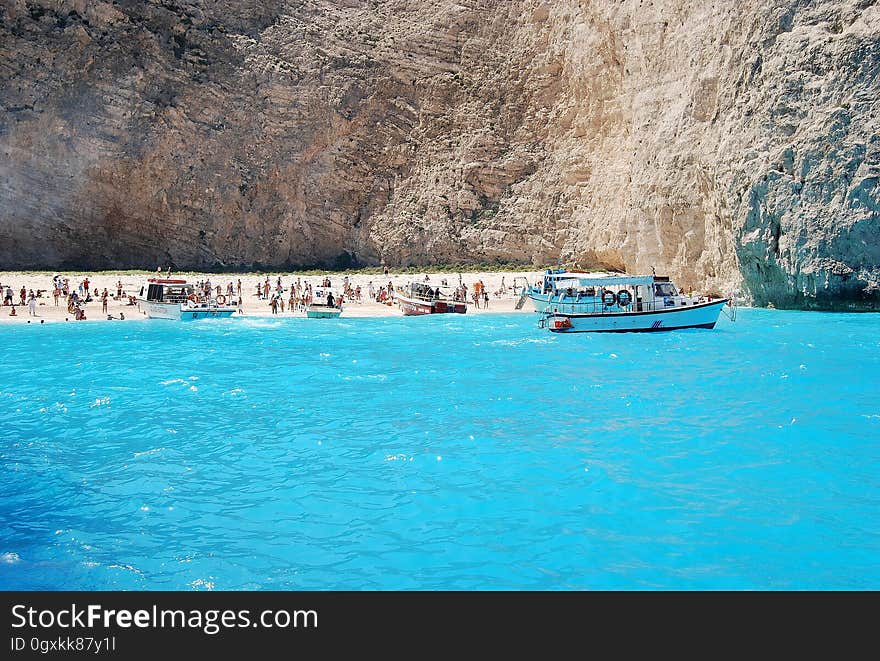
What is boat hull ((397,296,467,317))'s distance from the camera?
123 ft

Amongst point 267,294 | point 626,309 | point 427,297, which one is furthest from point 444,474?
point 267,294

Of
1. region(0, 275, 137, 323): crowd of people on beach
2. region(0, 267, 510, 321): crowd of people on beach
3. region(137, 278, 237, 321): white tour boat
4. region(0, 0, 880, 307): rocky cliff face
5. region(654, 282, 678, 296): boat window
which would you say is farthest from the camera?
region(0, 0, 880, 307): rocky cliff face

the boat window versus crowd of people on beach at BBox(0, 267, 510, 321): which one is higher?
the boat window

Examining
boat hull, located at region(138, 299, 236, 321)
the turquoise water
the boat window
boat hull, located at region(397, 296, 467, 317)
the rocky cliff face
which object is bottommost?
the turquoise water

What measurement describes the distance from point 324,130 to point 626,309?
35103 mm

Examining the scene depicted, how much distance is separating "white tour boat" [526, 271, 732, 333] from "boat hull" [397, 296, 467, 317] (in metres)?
8.44

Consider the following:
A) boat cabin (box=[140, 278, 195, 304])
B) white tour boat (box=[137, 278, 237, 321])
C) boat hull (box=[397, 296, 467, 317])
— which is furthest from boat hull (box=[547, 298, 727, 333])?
boat cabin (box=[140, 278, 195, 304])

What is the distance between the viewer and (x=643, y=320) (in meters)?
29.4

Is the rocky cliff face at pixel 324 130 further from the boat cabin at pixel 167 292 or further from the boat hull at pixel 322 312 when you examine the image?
the boat cabin at pixel 167 292

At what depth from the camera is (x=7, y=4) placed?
54.2 meters

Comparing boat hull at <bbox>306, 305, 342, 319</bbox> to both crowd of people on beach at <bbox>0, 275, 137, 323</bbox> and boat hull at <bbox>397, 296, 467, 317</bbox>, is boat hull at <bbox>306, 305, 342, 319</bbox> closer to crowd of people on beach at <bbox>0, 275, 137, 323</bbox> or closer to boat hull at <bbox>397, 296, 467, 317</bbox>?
boat hull at <bbox>397, 296, 467, 317</bbox>

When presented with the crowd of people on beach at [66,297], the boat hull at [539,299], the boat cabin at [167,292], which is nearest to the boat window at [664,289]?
the boat hull at [539,299]

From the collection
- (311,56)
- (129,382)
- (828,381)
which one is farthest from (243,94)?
(828,381)

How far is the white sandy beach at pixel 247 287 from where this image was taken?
1472 inches
